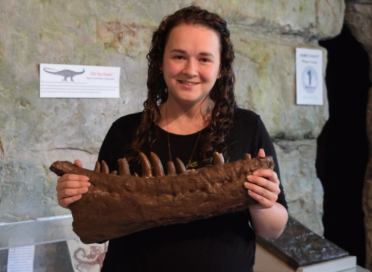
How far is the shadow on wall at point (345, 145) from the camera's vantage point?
3.34m

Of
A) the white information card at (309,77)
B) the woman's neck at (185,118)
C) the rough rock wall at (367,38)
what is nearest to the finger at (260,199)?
the woman's neck at (185,118)

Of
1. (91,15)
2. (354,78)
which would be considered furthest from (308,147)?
(91,15)

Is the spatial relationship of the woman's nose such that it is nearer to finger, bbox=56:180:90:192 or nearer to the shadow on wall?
finger, bbox=56:180:90:192

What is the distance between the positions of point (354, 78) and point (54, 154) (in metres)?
2.67

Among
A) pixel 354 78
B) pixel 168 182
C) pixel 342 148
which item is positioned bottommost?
pixel 342 148

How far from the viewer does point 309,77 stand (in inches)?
112

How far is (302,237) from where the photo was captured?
2.16 meters

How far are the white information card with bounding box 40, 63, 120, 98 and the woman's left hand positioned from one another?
1337 millimetres

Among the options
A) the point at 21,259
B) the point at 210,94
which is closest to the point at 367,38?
the point at 210,94

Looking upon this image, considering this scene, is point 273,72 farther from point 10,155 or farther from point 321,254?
point 10,155

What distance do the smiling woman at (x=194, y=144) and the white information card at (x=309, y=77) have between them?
1597 millimetres

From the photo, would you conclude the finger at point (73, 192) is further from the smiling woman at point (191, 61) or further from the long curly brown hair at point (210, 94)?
the smiling woman at point (191, 61)

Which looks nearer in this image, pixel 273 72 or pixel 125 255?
pixel 125 255

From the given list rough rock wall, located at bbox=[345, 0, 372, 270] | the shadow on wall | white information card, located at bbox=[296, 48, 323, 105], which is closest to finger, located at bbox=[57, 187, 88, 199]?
white information card, located at bbox=[296, 48, 323, 105]
